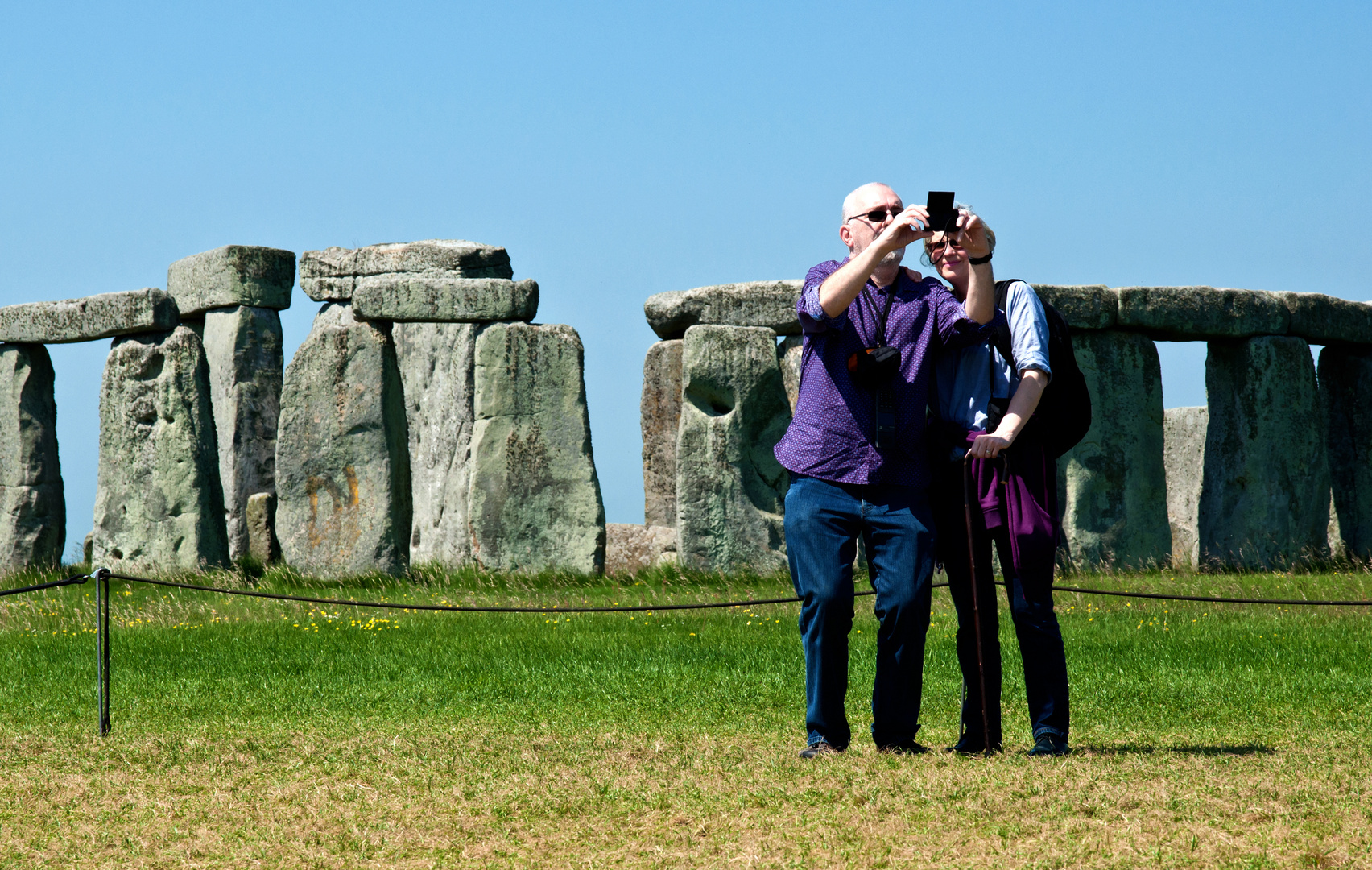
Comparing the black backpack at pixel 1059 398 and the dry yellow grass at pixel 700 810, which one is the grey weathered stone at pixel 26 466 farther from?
the black backpack at pixel 1059 398

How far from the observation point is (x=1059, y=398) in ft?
18.0

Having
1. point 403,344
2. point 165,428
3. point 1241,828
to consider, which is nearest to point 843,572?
point 1241,828

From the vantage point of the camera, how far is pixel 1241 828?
179 inches

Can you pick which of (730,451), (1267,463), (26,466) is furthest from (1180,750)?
(26,466)

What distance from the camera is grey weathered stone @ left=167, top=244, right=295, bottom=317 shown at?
17.2 m

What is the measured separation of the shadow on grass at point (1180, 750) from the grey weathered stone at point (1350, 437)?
42.1ft

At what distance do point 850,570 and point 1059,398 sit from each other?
1001 millimetres

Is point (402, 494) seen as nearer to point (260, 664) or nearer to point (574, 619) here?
point (574, 619)

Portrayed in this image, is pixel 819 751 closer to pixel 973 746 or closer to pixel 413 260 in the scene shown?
pixel 973 746

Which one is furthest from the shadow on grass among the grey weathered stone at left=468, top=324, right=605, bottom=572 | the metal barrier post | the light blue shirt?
the grey weathered stone at left=468, top=324, right=605, bottom=572

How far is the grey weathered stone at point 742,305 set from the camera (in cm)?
1509

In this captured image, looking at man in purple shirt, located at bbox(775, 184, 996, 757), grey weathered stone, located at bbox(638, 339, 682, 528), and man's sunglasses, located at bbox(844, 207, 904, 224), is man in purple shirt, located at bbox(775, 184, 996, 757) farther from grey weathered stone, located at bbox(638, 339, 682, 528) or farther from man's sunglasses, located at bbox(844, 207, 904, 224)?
grey weathered stone, located at bbox(638, 339, 682, 528)

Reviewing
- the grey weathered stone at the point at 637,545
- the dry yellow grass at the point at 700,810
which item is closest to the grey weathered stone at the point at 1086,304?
the grey weathered stone at the point at 637,545

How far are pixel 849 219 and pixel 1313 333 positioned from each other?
13.0 metres
